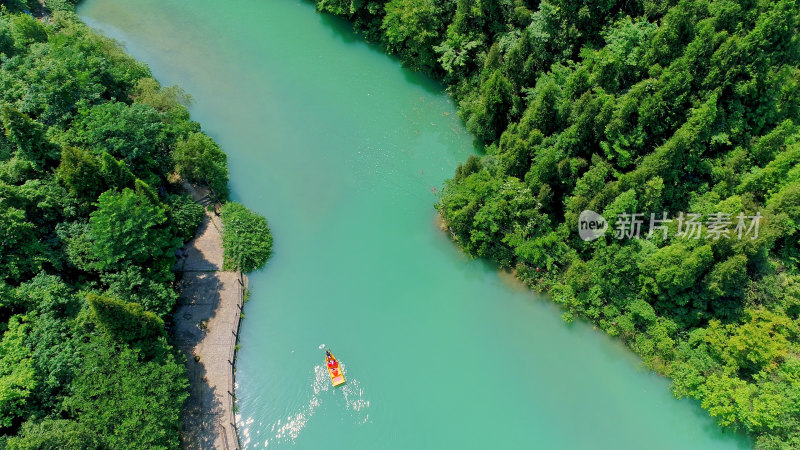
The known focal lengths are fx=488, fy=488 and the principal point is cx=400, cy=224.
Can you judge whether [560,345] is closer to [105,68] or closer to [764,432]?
[764,432]

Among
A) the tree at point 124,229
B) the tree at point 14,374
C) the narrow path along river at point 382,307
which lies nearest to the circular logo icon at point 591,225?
the narrow path along river at point 382,307

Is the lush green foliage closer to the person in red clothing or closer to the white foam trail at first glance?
the person in red clothing

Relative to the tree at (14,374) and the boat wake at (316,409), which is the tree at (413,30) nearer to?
the boat wake at (316,409)

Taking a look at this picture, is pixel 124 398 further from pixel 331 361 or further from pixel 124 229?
pixel 331 361

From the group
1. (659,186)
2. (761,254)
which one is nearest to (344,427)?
(659,186)

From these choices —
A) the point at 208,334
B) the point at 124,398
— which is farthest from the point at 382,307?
the point at 124,398
